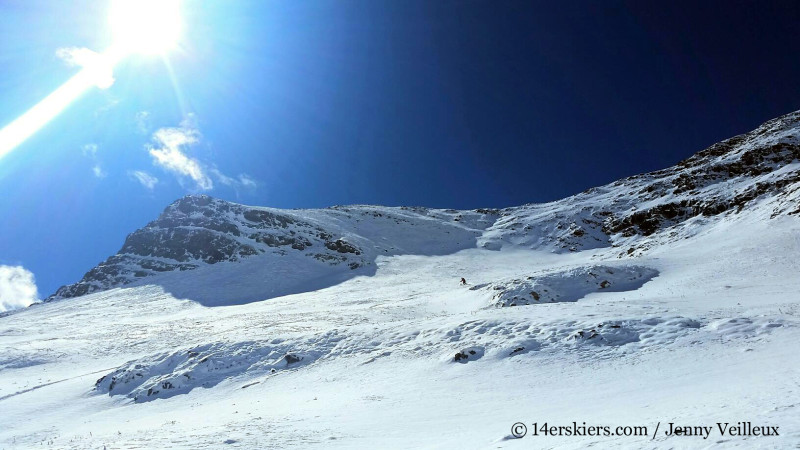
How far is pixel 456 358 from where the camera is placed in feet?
58.4

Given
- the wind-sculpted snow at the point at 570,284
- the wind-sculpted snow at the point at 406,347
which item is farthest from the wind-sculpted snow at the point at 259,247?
the wind-sculpted snow at the point at 570,284

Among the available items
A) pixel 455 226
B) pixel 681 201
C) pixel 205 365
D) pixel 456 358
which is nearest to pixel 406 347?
pixel 456 358

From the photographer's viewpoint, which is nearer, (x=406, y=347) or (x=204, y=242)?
(x=406, y=347)

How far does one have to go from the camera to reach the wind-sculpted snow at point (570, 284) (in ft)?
109

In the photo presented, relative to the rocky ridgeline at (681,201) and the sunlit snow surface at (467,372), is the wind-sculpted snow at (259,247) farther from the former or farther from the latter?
the sunlit snow surface at (467,372)

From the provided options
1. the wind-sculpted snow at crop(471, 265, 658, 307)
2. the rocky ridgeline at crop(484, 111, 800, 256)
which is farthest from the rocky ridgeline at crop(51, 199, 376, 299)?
the wind-sculpted snow at crop(471, 265, 658, 307)

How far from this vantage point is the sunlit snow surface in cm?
1077

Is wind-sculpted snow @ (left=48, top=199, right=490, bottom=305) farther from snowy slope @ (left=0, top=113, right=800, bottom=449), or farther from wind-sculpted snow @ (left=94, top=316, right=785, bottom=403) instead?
wind-sculpted snow @ (left=94, top=316, right=785, bottom=403)

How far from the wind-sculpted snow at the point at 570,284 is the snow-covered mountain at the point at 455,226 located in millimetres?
17482

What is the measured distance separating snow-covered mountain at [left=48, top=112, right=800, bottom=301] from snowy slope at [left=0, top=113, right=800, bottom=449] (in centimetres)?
471

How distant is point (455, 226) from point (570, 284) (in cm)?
8225

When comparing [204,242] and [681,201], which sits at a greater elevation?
[204,242]

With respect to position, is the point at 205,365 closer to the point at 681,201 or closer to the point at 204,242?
the point at 204,242

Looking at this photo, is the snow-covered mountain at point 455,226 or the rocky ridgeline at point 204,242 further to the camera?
the rocky ridgeline at point 204,242
